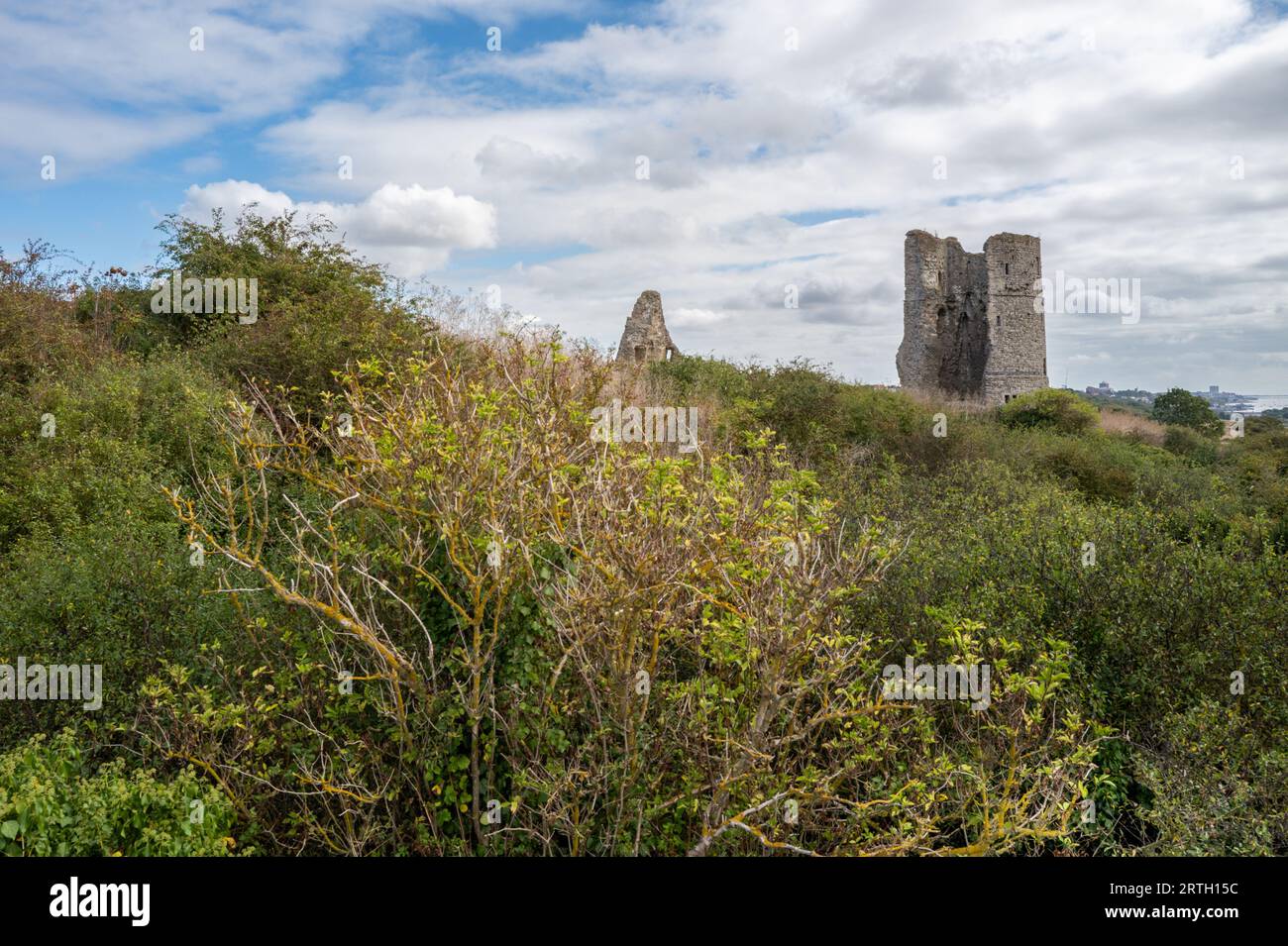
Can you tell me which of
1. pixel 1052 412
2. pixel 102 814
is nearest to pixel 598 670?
pixel 102 814

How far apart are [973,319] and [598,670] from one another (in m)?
33.4

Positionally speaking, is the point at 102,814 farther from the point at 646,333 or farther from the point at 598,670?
the point at 646,333

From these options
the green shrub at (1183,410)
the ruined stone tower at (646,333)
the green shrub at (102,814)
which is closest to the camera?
the green shrub at (102,814)

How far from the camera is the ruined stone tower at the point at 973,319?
33438mm

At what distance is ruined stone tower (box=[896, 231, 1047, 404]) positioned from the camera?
33.4m

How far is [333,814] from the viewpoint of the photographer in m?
5.79

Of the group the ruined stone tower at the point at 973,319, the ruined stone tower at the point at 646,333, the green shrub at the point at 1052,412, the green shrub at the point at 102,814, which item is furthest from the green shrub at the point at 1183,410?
the green shrub at the point at 102,814

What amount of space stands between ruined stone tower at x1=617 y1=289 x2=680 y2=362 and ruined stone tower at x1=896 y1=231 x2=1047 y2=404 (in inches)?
416

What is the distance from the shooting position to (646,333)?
2745cm

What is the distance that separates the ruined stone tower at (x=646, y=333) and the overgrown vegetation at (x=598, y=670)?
18.9 meters

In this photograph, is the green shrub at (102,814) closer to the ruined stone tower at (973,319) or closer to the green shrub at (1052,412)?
the green shrub at (1052,412)

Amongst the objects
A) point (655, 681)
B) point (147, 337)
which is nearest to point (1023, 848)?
point (655, 681)

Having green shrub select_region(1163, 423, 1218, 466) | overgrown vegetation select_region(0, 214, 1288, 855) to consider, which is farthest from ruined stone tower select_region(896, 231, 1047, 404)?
overgrown vegetation select_region(0, 214, 1288, 855)
